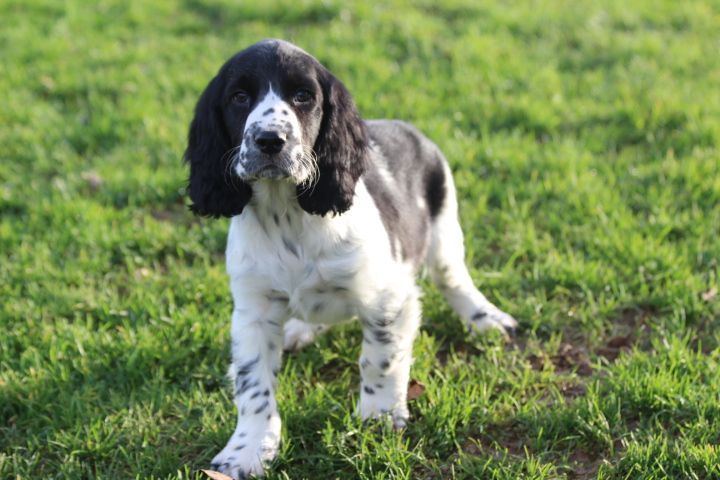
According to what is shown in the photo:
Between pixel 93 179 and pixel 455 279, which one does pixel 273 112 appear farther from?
pixel 93 179

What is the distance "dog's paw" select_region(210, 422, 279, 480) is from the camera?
342 centimetres

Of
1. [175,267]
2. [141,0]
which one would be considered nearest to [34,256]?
[175,267]

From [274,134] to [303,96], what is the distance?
11.1 inches

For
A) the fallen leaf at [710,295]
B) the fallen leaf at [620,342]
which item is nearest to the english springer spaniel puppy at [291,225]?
the fallen leaf at [620,342]

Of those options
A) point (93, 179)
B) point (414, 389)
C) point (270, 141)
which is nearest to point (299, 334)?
point (414, 389)

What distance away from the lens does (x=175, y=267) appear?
15.9 feet

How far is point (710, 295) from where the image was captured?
4406mm

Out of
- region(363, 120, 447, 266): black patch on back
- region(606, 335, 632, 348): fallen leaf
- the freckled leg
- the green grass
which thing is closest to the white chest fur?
the freckled leg

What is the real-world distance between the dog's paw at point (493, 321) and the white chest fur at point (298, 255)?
35.9 inches

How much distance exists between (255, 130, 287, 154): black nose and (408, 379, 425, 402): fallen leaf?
4.32 ft

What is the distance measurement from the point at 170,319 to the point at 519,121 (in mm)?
3096

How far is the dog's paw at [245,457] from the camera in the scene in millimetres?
3424

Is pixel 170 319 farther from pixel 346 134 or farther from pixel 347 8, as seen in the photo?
pixel 347 8

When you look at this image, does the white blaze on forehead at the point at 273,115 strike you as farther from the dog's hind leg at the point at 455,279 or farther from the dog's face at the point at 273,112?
the dog's hind leg at the point at 455,279
